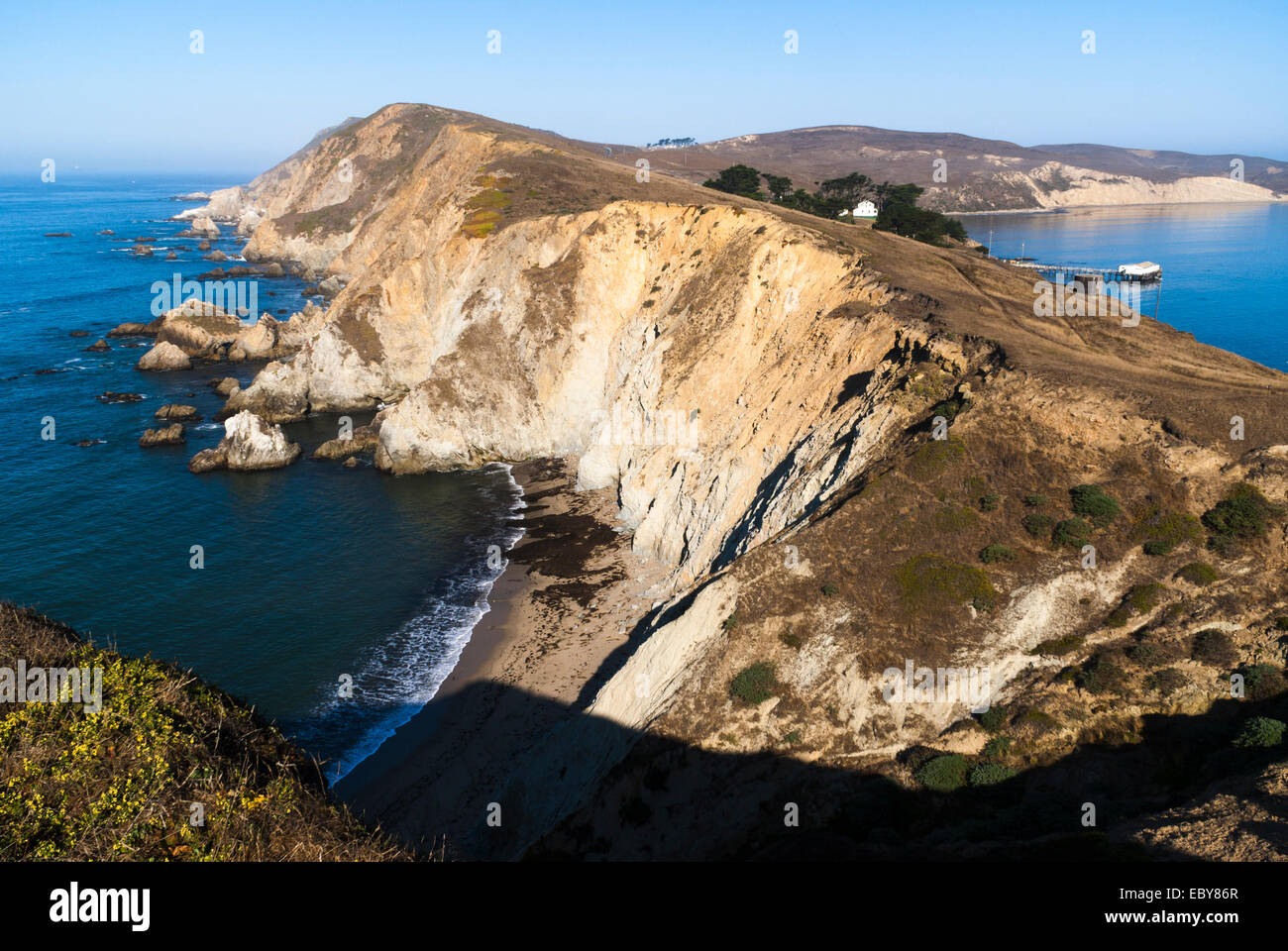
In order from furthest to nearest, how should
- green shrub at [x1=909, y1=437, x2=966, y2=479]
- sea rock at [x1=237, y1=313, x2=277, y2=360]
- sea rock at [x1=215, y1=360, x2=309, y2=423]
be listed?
1. sea rock at [x1=237, y1=313, x2=277, y2=360]
2. sea rock at [x1=215, y1=360, x2=309, y2=423]
3. green shrub at [x1=909, y1=437, x2=966, y2=479]

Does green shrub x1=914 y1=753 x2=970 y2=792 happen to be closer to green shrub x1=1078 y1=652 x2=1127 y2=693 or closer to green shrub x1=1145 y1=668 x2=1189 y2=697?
green shrub x1=1078 y1=652 x2=1127 y2=693

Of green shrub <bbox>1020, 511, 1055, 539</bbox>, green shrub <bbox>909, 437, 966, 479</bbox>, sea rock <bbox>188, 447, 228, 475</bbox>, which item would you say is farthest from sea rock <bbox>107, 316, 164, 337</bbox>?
green shrub <bbox>1020, 511, 1055, 539</bbox>

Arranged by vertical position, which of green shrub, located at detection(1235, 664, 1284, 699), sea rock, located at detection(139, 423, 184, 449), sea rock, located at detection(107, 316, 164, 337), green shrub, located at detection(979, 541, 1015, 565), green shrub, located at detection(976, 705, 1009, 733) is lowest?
green shrub, located at detection(976, 705, 1009, 733)

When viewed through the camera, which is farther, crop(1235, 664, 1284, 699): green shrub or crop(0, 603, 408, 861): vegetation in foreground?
crop(1235, 664, 1284, 699): green shrub

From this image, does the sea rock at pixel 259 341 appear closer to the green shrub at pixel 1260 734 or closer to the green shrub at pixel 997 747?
the green shrub at pixel 997 747

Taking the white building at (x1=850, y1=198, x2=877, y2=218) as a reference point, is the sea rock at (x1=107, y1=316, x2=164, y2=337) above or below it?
below

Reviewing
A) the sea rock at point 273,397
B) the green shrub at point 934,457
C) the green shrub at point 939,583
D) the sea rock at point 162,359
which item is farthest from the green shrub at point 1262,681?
the sea rock at point 162,359

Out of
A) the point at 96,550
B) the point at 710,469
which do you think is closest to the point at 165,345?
the point at 96,550
